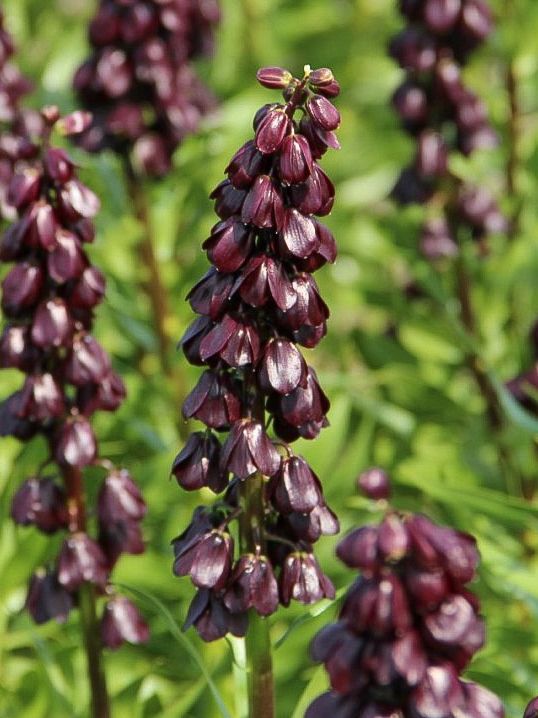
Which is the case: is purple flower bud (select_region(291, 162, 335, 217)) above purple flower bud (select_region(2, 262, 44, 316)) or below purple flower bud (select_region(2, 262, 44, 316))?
below

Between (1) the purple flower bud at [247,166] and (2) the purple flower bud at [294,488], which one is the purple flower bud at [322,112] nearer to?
(1) the purple flower bud at [247,166]

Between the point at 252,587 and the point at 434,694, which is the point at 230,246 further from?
the point at 434,694

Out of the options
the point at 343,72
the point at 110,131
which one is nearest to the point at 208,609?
the point at 110,131

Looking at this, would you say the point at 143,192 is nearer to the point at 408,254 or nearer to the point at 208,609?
the point at 408,254

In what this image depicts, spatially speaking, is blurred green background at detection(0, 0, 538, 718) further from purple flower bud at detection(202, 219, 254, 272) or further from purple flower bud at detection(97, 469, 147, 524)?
purple flower bud at detection(202, 219, 254, 272)

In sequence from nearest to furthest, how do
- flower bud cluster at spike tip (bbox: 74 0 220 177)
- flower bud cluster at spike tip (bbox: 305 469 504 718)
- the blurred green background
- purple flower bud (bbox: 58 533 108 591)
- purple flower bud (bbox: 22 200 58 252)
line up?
flower bud cluster at spike tip (bbox: 305 469 504 718) < purple flower bud (bbox: 22 200 58 252) < purple flower bud (bbox: 58 533 108 591) < the blurred green background < flower bud cluster at spike tip (bbox: 74 0 220 177)

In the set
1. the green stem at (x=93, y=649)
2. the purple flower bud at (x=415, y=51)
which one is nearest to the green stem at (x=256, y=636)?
the green stem at (x=93, y=649)

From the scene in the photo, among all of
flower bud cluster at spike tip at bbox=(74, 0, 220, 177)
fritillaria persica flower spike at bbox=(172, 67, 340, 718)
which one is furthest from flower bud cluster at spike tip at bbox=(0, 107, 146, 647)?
flower bud cluster at spike tip at bbox=(74, 0, 220, 177)
